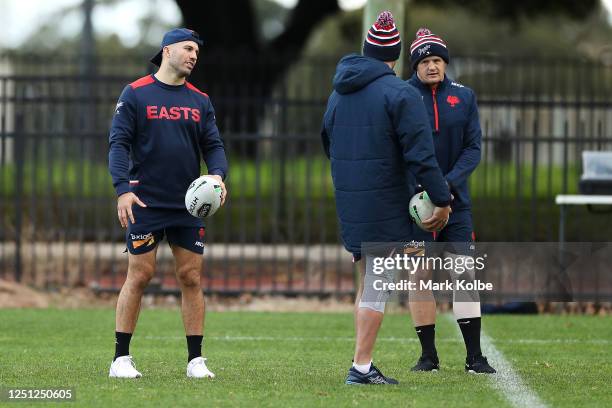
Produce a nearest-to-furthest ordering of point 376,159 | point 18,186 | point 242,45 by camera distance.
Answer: point 376,159, point 18,186, point 242,45

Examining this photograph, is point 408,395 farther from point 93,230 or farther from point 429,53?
point 93,230

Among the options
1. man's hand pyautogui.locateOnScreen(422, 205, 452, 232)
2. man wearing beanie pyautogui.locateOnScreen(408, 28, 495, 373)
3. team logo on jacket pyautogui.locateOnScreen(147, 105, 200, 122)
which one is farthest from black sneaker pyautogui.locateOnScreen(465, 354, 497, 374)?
team logo on jacket pyautogui.locateOnScreen(147, 105, 200, 122)

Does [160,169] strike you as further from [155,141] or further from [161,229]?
[161,229]

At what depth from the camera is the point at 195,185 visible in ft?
23.3

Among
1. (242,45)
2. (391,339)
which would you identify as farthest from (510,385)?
(242,45)

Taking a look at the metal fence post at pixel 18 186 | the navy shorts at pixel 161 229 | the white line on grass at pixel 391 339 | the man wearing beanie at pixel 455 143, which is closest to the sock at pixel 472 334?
the man wearing beanie at pixel 455 143

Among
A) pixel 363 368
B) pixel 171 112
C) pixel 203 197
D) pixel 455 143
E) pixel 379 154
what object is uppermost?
pixel 171 112

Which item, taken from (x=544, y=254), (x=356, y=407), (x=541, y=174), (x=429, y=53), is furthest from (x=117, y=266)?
(x=541, y=174)

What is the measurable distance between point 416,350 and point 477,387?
2.05 m

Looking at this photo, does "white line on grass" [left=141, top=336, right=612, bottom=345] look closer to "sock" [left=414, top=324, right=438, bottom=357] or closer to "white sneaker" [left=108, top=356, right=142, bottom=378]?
"sock" [left=414, top=324, right=438, bottom=357]

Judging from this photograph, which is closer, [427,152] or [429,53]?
[427,152]

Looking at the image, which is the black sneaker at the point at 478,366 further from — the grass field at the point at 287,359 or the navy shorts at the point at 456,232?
the navy shorts at the point at 456,232

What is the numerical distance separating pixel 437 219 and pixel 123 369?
6.50 ft

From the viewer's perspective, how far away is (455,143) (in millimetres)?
7781
